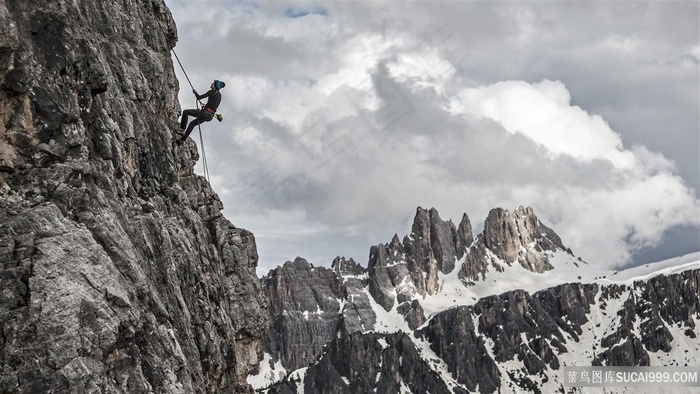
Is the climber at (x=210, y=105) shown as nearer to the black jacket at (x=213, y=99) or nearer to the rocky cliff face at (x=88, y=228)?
the black jacket at (x=213, y=99)

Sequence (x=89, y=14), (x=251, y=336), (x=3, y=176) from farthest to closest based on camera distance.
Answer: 1. (x=251, y=336)
2. (x=89, y=14)
3. (x=3, y=176)

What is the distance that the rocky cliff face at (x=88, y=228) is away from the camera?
2827 cm

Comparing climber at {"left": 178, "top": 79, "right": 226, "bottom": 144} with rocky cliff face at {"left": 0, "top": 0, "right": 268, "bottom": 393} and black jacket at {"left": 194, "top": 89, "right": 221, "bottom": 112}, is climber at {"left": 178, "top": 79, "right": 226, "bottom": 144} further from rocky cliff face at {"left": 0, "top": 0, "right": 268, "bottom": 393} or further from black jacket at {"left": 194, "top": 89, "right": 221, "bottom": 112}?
rocky cliff face at {"left": 0, "top": 0, "right": 268, "bottom": 393}

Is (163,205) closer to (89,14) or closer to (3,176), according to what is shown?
(89,14)

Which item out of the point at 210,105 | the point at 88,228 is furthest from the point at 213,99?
the point at 88,228

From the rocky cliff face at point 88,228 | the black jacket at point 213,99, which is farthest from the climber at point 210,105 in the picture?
the rocky cliff face at point 88,228

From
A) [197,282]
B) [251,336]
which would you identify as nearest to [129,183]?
[197,282]

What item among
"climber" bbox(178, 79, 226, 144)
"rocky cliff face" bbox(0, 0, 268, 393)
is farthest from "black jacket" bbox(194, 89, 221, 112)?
"rocky cliff face" bbox(0, 0, 268, 393)

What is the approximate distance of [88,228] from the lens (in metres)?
31.9

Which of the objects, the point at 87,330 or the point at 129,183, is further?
the point at 129,183

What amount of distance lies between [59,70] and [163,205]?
41.7 feet

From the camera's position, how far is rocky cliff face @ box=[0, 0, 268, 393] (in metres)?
28.3

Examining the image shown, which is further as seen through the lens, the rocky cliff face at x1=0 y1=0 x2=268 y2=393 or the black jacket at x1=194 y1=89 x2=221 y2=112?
the black jacket at x1=194 y1=89 x2=221 y2=112

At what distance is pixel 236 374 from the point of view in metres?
52.9
